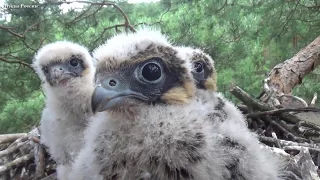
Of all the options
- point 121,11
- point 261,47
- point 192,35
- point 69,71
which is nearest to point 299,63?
point 261,47

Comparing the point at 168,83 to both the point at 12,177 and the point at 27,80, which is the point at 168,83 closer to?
the point at 12,177

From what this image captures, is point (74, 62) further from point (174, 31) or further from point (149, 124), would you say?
point (174, 31)

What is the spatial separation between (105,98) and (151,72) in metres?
0.16

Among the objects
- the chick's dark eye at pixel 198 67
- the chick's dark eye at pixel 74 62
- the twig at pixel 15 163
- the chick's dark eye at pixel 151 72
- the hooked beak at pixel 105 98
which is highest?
the chick's dark eye at pixel 74 62

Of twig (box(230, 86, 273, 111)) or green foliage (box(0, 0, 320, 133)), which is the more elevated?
green foliage (box(0, 0, 320, 133))

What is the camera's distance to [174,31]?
Result: 362cm

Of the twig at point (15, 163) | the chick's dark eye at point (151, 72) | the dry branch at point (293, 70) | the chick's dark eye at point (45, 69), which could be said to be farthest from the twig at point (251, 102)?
the chick's dark eye at point (151, 72)

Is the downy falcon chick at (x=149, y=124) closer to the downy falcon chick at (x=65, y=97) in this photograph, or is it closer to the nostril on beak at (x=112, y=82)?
the nostril on beak at (x=112, y=82)

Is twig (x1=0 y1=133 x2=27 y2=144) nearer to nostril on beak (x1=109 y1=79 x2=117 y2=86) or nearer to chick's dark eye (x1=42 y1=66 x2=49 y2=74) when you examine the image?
chick's dark eye (x1=42 y1=66 x2=49 y2=74)

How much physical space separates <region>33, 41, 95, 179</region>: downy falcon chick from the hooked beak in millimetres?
827

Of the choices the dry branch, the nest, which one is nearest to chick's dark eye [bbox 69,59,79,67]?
the nest

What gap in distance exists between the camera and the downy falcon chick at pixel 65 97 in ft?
6.08

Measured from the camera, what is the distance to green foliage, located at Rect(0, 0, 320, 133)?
11.6 feet

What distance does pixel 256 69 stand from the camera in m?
4.47
